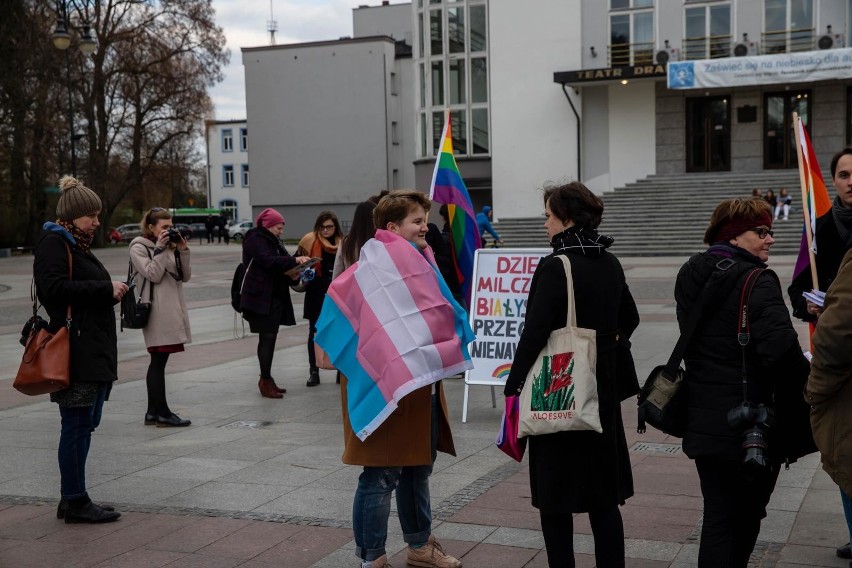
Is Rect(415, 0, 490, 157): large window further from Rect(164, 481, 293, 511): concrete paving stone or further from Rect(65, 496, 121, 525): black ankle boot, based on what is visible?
Rect(65, 496, 121, 525): black ankle boot

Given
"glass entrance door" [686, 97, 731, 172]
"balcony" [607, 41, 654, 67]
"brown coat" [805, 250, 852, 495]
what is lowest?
"brown coat" [805, 250, 852, 495]

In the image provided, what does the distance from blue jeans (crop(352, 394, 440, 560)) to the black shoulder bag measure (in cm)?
109

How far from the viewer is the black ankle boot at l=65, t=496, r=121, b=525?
5.31 metres

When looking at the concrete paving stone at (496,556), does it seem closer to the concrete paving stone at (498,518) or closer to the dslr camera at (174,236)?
the concrete paving stone at (498,518)

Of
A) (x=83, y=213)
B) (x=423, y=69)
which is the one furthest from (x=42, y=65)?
(x=83, y=213)

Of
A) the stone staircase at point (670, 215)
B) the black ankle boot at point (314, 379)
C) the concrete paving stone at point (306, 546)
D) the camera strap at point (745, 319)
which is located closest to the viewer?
the camera strap at point (745, 319)

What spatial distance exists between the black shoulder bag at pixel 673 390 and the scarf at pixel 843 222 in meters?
1.42

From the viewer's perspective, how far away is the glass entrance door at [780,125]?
3759cm

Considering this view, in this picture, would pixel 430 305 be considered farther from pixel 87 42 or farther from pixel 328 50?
pixel 328 50

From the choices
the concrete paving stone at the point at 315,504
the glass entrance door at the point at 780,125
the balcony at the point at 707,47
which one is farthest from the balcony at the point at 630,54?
the concrete paving stone at the point at 315,504

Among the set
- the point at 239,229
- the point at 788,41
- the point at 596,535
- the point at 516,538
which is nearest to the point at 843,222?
the point at 596,535

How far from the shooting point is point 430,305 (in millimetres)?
4270

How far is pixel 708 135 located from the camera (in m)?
38.7

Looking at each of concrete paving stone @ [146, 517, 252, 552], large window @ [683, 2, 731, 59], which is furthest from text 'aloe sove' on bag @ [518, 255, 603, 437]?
large window @ [683, 2, 731, 59]
